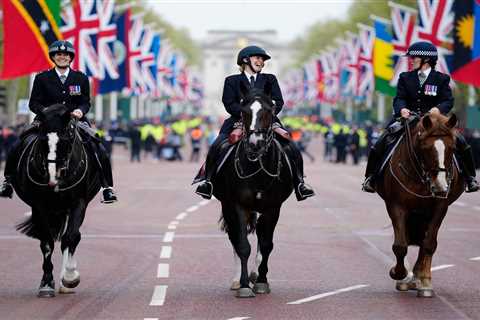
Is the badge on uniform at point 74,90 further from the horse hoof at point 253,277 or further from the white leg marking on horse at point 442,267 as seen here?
the white leg marking on horse at point 442,267

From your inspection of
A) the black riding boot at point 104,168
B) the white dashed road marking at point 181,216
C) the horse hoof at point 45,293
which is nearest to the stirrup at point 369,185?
the black riding boot at point 104,168

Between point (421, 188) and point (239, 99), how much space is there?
6.57ft

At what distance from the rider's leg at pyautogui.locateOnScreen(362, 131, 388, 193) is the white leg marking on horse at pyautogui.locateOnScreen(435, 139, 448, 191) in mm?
1383

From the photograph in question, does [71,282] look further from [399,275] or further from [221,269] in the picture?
[399,275]

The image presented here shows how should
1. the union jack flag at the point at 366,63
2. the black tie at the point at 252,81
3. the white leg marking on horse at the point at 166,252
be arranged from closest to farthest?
the black tie at the point at 252,81
the white leg marking on horse at the point at 166,252
the union jack flag at the point at 366,63

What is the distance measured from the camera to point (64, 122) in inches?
515

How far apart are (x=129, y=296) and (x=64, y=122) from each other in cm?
174

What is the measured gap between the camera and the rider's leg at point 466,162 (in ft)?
45.5

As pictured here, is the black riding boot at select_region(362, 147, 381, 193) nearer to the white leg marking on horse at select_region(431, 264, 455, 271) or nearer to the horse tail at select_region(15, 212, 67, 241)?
the white leg marking on horse at select_region(431, 264, 455, 271)

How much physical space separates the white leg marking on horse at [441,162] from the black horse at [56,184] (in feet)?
11.3

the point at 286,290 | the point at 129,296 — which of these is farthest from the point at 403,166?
the point at 129,296

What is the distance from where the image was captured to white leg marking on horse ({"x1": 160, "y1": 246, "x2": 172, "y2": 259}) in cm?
1698

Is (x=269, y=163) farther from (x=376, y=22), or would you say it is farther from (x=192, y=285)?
(x=376, y=22)

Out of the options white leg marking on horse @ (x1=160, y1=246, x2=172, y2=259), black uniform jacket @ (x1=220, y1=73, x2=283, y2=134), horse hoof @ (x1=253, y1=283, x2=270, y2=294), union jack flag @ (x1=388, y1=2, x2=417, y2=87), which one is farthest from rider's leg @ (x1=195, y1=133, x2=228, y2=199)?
union jack flag @ (x1=388, y1=2, x2=417, y2=87)
